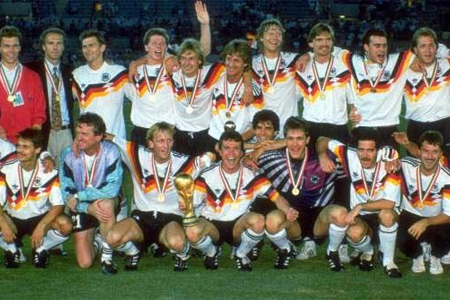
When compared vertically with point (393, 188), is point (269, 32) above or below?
above

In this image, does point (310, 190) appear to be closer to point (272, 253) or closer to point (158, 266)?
point (272, 253)

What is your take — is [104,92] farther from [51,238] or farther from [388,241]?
[388,241]

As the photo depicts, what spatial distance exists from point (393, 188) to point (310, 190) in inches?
25.7

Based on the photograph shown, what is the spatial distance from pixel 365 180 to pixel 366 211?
0.68 ft

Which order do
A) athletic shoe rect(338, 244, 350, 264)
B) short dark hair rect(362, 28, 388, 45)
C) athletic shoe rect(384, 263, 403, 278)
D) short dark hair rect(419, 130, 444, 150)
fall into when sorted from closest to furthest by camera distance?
athletic shoe rect(384, 263, 403, 278)
short dark hair rect(419, 130, 444, 150)
athletic shoe rect(338, 244, 350, 264)
short dark hair rect(362, 28, 388, 45)

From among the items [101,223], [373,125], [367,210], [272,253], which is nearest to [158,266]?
[101,223]

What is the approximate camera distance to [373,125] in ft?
22.7

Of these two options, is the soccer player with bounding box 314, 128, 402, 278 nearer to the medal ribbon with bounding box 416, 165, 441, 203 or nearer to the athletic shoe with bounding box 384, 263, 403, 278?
the athletic shoe with bounding box 384, 263, 403, 278

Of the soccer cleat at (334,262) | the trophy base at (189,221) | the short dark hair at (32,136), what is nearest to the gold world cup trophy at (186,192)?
the trophy base at (189,221)

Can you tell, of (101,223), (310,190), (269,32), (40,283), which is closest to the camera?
(40,283)

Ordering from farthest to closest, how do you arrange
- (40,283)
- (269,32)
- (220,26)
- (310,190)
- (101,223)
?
(220,26) < (269,32) < (310,190) < (101,223) < (40,283)

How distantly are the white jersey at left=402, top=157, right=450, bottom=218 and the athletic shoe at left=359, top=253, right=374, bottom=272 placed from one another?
43cm

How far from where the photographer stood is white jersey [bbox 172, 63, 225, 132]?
7.13 meters

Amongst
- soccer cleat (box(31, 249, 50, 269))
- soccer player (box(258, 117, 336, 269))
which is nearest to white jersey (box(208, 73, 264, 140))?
soccer player (box(258, 117, 336, 269))
